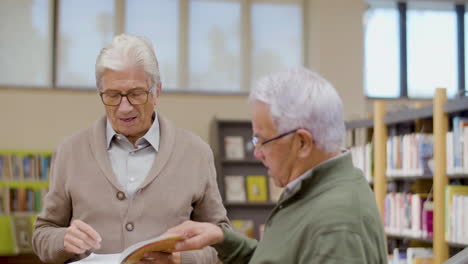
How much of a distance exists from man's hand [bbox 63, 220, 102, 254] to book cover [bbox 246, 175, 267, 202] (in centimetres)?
665

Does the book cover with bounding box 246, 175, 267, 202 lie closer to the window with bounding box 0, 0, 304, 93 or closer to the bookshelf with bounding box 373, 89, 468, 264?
the window with bounding box 0, 0, 304, 93

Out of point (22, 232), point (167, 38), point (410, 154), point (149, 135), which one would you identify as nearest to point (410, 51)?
point (167, 38)

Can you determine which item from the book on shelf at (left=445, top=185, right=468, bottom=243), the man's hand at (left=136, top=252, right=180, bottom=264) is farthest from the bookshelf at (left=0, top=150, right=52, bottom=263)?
the man's hand at (left=136, top=252, right=180, bottom=264)

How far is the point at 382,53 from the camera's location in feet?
31.1

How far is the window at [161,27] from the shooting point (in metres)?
8.84

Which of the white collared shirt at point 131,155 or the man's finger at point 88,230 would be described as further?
the white collared shirt at point 131,155

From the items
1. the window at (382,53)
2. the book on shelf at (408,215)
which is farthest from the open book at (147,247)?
the window at (382,53)

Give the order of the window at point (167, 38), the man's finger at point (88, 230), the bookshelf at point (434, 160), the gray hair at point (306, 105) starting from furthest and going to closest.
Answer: the window at point (167, 38)
the bookshelf at point (434, 160)
the man's finger at point (88, 230)
the gray hair at point (306, 105)

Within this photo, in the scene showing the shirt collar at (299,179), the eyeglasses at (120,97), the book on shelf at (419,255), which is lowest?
the book on shelf at (419,255)

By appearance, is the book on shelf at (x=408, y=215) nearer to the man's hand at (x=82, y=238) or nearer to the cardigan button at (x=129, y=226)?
the cardigan button at (x=129, y=226)

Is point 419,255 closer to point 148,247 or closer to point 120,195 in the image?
point 120,195

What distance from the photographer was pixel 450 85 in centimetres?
957

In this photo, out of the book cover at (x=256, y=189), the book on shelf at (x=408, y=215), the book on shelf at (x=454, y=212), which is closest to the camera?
the book on shelf at (x=454, y=212)

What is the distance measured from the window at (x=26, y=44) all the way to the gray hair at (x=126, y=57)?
6.90 m
